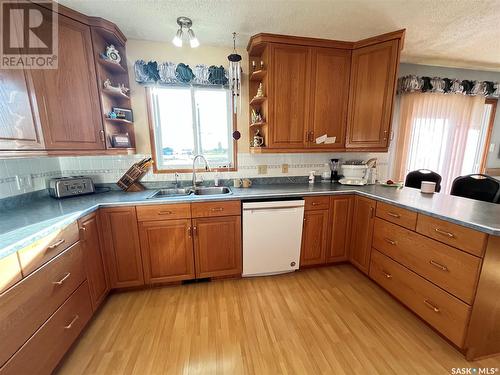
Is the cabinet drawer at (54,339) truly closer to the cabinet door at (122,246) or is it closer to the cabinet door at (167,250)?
the cabinet door at (122,246)

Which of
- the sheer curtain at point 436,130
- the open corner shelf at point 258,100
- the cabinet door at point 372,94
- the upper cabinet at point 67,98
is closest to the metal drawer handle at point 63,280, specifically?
the upper cabinet at point 67,98

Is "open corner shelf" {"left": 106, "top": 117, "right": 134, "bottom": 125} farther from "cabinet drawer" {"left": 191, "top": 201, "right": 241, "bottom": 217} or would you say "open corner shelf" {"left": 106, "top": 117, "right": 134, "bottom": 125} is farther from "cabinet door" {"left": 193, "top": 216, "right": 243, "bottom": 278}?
"cabinet door" {"left": 193, "top": 216, "right": 243, "bottom": 278}

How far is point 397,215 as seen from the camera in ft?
5.49

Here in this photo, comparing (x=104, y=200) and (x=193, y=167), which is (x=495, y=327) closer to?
(x=193, y=167)

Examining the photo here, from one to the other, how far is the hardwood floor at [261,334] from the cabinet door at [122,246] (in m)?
0.18

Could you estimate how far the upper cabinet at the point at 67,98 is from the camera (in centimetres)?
130

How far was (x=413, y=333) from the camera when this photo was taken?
147 centimetres

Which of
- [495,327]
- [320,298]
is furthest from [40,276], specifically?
[495,327]

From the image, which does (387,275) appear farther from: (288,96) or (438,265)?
(288,96)

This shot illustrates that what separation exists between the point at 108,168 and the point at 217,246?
1.45 meters

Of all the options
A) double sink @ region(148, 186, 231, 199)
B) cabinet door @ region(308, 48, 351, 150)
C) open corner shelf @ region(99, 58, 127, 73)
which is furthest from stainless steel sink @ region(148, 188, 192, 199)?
cabinet door @ region(308, 48, 351, 150)

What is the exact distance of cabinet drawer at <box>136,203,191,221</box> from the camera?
177 centimetres

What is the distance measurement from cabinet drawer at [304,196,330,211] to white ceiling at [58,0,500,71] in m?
1.61

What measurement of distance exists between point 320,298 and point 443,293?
86cm
